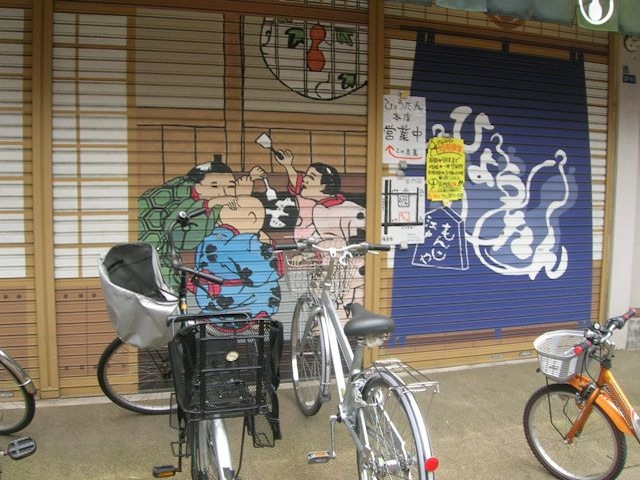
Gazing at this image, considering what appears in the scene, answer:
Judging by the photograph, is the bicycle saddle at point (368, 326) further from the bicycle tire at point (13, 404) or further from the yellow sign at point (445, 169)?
the yellow sign at point (445, 169)

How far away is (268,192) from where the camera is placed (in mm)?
4512

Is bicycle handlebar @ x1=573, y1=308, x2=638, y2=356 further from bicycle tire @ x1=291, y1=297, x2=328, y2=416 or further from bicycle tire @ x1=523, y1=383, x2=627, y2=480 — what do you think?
bicycle tire @ x1=291, y1=297, x2=328, y2=416

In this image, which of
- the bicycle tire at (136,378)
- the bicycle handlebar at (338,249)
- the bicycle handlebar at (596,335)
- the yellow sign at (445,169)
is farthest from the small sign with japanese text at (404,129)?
the bicycle tire at (136,378)

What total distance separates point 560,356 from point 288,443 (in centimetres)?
183

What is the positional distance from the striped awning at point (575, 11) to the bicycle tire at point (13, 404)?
402 centimetres

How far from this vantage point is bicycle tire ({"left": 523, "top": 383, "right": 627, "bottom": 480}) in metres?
3.20

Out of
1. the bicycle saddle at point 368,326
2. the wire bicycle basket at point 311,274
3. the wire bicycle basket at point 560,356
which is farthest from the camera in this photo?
the wire bicycle basket at point 311,274

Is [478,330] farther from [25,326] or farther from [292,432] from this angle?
[25,326]

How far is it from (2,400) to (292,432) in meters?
2.10

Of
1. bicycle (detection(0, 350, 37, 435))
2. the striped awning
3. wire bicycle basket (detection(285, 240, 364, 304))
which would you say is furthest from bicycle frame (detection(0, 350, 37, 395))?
the striped awning

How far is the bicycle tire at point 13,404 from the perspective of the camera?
3510 mm

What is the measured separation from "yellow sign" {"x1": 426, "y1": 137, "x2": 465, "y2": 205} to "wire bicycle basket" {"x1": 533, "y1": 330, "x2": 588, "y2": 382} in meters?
2.09

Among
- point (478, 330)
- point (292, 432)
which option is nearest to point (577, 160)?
point (478, 330)

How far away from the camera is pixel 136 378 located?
4.29m
